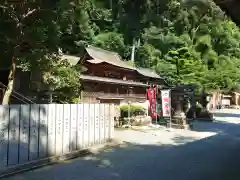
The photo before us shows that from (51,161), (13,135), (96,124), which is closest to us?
(13,135)

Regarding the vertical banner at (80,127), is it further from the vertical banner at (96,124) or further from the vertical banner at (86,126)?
the vertical banner at (96,124)

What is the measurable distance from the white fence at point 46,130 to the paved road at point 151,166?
26.2 inches

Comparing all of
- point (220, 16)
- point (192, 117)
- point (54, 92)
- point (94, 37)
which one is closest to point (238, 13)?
point (220, 16)

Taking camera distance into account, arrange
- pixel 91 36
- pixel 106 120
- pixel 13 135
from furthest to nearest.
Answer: pixel 91 36 < pixel 106 120 < pixel 13 135

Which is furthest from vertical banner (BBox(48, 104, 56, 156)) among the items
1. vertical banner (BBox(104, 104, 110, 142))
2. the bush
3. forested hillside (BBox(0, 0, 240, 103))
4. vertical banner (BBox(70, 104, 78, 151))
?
the bush

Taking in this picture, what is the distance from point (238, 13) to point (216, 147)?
938 centimetres

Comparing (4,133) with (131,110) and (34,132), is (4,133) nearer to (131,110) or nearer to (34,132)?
(34,132)

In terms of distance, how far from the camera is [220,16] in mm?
6840

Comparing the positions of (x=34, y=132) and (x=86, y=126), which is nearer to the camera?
(x=34, y=132)

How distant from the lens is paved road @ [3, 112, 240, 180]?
8505 millimetres

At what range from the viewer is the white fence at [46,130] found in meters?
8.84

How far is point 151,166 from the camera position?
989 centimetres

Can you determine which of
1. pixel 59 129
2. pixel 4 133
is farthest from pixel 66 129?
pixel 4 133

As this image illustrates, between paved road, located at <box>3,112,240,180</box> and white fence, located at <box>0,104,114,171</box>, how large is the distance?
0.67 meters
